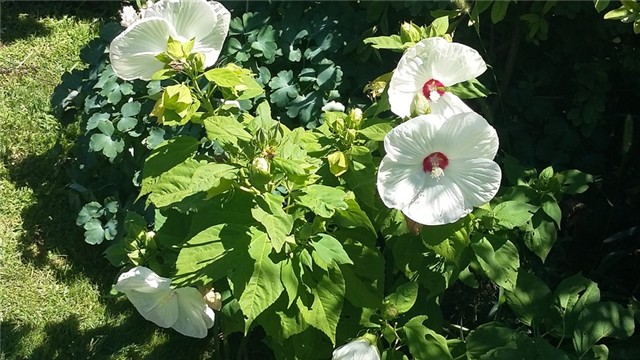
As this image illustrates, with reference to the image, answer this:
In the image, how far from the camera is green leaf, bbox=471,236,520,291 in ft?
7.21

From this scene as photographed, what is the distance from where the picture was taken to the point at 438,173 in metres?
1.98

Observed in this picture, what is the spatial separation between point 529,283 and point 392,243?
424 mm

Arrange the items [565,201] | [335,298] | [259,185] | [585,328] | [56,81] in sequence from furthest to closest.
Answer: [56,81] < [565,201] < [585,328] < [335,298] < [259,185]

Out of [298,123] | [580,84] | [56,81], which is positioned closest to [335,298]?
[298,123]

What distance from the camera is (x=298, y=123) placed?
3311 mm

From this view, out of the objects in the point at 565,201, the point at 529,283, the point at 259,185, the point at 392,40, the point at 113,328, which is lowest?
the point at 113,328

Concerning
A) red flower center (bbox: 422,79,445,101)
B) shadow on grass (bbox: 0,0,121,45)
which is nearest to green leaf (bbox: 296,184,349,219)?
red flower center (bbox: 422,79,445,101)

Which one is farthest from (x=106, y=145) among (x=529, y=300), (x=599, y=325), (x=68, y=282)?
(x=599, y=325)

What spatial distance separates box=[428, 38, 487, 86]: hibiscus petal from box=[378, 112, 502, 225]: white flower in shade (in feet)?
0.50

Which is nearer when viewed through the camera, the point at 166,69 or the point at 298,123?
the point at 166,69

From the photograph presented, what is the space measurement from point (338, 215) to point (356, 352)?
0.35 meters

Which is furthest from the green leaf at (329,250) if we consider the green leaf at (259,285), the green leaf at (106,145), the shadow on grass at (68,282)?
the green leaf at (106,145)

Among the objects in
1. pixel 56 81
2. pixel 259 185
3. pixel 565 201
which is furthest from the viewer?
pixel 56 81

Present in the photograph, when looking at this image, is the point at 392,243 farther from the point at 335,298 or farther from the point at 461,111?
the point at 461,111
